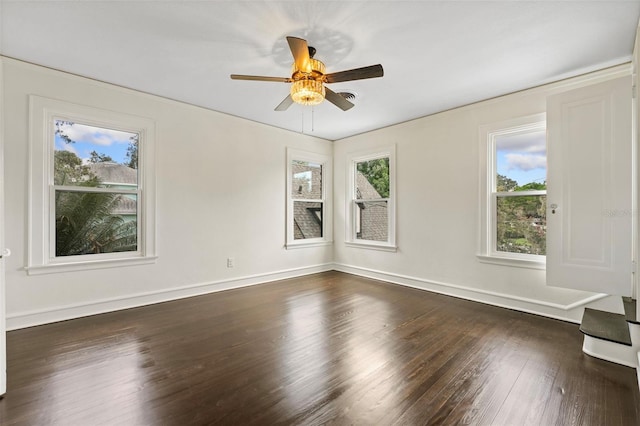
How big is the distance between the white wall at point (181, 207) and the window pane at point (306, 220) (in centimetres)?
29

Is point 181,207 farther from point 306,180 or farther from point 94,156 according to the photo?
point 306,180

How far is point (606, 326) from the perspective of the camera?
2.39 m

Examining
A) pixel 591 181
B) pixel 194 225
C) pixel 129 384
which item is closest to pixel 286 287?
pixel 194 225

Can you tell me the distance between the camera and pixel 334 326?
9.43ft

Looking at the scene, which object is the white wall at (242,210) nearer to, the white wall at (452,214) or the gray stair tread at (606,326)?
the white wall at (452,214)

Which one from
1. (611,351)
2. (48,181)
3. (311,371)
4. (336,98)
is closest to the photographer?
(311,371)

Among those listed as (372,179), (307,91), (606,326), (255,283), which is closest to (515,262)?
(606,326)

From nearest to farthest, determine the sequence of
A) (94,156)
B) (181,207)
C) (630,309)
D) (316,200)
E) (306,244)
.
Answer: (630,309), (94,156), (181,207), (306,244), (316,200)

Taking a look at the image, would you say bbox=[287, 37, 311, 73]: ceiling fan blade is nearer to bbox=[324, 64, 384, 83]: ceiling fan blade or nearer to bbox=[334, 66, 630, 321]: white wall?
bbox=[324, 64, 384, 83]: ceiling fan blade

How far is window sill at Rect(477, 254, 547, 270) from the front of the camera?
3.22 m

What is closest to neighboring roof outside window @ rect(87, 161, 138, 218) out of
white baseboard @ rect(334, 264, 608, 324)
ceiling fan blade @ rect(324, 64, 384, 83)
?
ceiling fan blade @ rect(324, 64, 384, 83)

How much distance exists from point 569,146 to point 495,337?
6.47ft

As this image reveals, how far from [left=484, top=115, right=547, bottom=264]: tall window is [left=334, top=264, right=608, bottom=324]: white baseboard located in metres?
0.48

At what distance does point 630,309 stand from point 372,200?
332 cm
